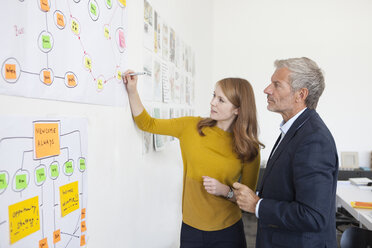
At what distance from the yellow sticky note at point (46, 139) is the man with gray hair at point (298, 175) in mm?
879

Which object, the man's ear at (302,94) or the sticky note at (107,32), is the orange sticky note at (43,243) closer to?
the sticky note at (107,32)

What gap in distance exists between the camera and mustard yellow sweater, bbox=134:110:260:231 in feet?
5.37

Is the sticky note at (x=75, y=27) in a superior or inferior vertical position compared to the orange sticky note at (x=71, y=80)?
superior

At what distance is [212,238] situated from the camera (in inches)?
64.2

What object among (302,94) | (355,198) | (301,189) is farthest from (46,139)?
(355,198)

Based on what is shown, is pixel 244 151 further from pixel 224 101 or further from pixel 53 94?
pixel 53 94

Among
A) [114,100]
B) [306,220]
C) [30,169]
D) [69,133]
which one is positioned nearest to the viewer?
[30,169]

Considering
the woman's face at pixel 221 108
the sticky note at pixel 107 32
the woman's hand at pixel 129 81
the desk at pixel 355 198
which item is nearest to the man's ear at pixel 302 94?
the woman's face at pixel 221 108

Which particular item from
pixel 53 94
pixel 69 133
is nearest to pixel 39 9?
pixel 53 94

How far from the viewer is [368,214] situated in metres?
2.19

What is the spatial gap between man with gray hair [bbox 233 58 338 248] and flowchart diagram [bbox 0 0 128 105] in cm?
79

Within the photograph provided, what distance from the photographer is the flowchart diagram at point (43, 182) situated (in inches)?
29.8

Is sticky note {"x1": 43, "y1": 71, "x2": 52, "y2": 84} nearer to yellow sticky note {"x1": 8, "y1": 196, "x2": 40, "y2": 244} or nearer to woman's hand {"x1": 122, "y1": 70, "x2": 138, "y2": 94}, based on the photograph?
yellow sticky note {"x1": 8, "y1": 196, "x2": 40, "y2": 244}

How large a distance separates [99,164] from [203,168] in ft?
2.11
